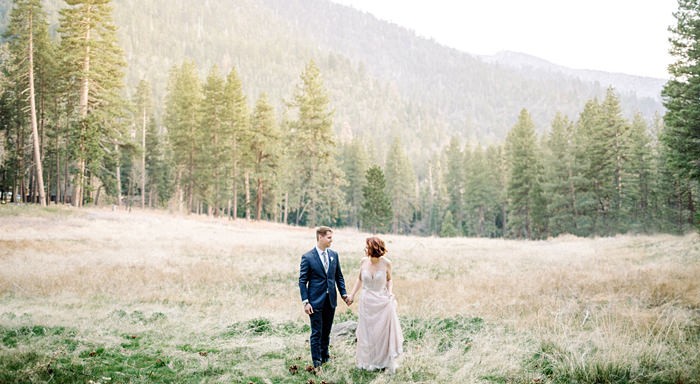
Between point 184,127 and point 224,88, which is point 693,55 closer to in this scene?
point 224,88

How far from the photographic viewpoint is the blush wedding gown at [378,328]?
6.43 metres

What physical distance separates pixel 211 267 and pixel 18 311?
26.8 feet

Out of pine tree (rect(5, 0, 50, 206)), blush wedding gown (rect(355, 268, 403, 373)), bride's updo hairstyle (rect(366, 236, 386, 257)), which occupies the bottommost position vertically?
blush wedding gown (rect(355, 268, 403, 373))

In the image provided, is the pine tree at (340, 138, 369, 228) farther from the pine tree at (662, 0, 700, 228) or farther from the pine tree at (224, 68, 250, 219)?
the pine tree at (662, 0, 700, 228)

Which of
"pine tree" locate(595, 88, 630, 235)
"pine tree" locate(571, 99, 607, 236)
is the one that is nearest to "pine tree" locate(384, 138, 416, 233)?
"pine tree" locate(571, 99, 607, 236)

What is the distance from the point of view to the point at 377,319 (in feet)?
21.2

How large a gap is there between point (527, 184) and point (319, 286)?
179ft

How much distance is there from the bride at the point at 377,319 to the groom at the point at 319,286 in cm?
40

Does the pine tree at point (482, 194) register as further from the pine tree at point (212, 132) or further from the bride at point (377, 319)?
the bride at point (377, 319)

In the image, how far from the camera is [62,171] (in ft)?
164

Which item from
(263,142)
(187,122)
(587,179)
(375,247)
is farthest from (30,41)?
(587,179)

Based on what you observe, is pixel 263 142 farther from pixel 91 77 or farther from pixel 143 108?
pixel 91 77

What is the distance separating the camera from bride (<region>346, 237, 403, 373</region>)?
6.43m

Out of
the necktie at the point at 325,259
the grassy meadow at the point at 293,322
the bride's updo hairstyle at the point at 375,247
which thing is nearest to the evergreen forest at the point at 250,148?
the grassy meadow at the point at 293,322
